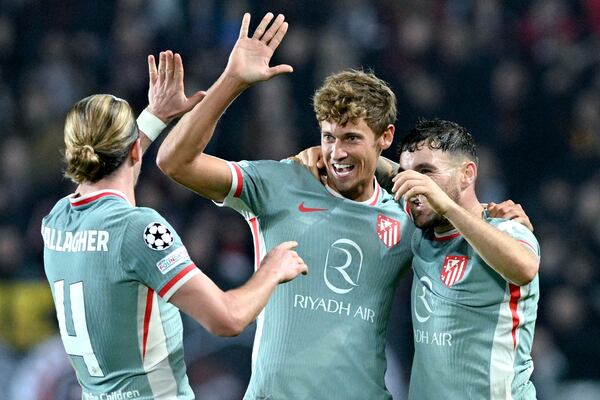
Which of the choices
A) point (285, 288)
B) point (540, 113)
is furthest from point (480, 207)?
point (540, 113)

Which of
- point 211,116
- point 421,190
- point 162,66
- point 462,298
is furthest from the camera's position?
point 162,66

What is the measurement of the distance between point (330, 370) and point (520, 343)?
31.6 inches

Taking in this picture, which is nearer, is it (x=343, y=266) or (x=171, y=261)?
(x=171, y=261)

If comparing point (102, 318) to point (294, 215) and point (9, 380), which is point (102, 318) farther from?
point (9, 380)

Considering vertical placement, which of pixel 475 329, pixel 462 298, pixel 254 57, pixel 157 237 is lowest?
pixel 475 329

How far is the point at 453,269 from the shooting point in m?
4.14

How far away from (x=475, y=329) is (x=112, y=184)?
1.58 m

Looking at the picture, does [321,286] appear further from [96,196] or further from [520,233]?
[96,196]

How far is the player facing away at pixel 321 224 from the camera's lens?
405cm

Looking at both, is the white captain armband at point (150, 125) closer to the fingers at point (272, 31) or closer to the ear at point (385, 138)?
the fingers at point (272, 31)

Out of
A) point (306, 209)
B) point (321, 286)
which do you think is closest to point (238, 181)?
point (306, 209)

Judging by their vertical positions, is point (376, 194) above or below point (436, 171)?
below

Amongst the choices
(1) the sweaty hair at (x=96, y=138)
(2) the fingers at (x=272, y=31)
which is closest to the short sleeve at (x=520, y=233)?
(2) the fingers at (x=272, y=31)

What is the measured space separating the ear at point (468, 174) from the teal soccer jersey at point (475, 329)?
9.3 inches
